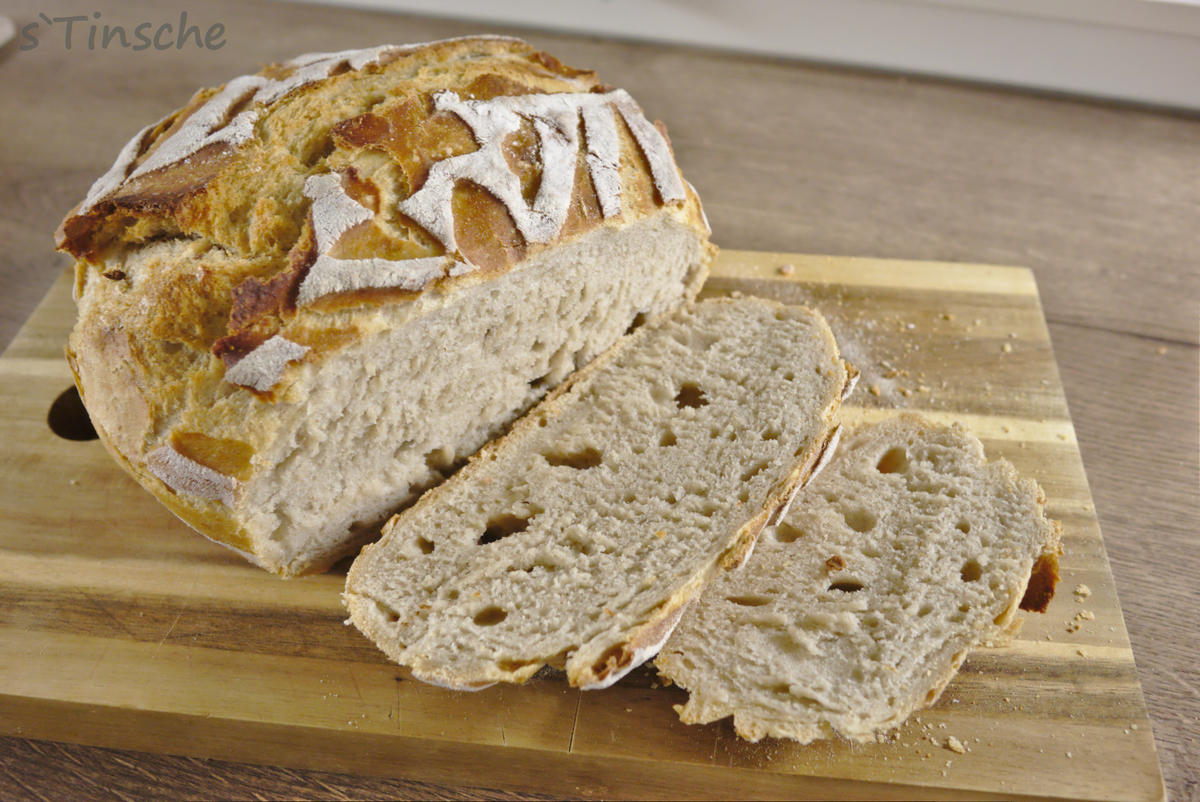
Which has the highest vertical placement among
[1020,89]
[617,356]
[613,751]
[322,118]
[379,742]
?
[1020,89]

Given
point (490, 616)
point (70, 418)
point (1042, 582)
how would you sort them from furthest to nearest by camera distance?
point (70, 418), point (1042, 582), point (490, 616)

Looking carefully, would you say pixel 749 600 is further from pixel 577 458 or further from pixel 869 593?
pixel 577 458

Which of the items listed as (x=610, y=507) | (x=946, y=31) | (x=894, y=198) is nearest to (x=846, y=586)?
(x=610, y=507)

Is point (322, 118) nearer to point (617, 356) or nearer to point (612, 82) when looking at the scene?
point (617, 356)

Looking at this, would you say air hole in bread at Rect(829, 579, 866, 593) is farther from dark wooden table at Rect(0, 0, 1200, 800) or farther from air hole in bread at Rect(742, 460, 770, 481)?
dark wooden table at Rect(0, 0, 1200, 800)

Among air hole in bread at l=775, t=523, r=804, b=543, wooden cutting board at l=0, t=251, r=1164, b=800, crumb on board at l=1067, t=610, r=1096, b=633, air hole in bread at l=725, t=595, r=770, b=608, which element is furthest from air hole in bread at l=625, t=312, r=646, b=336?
crumb on board at l=1067, t=610, r=1096, b=633

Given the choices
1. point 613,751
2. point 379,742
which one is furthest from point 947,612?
point 379,742
